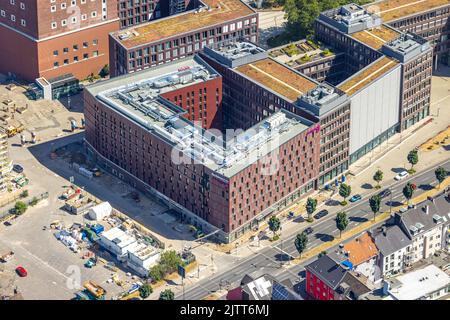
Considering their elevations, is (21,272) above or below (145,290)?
below

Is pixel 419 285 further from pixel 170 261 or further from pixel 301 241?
pixel 170 261

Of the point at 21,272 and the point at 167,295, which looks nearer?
the point at 167,295

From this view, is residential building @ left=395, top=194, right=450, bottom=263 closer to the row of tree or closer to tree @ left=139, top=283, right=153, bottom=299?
the row of tree

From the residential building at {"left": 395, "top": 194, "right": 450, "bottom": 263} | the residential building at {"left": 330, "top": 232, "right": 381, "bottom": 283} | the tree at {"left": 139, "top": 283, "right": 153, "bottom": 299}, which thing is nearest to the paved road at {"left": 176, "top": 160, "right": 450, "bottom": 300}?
the tree at {"left": 139, "top": 283, "right": 153, "bottom": 299}

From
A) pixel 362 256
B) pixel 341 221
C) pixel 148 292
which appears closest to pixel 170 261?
pixel 148 292
